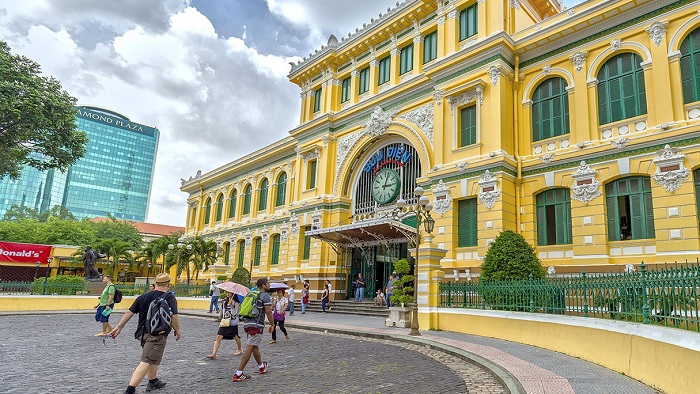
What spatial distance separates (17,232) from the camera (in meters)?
48.1

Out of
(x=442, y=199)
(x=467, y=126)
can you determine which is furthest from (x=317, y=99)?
(x=442, y=199)

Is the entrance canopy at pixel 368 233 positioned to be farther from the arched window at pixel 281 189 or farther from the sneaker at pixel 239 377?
the sneaker at pixel 239 377

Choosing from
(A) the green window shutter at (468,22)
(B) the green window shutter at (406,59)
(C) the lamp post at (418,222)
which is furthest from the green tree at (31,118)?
(A) the green window shutter at (468,22)

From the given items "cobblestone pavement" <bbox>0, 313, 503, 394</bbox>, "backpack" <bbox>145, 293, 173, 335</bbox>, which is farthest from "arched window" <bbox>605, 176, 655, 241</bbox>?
"backpack" <bbox>145, 293, 173, 335</bbox>

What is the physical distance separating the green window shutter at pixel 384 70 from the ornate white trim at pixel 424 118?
3.52 meters

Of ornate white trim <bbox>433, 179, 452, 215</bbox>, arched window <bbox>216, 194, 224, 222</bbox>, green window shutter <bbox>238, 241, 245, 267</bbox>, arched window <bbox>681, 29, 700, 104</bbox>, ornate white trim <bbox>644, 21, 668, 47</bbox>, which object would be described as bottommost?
green window shutter <bbox>238, 241, 245, 267</bbox>

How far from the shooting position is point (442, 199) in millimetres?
18906

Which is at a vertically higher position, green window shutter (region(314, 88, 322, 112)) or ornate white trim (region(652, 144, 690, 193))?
green window shutter (region(314, 88, 322, 112))

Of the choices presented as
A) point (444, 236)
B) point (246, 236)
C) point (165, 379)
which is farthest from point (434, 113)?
point (246, 236)

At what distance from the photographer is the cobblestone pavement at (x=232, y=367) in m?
6.55

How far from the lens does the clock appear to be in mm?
22531

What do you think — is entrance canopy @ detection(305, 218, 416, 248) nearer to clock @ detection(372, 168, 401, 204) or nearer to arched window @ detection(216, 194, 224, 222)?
clock @ detection(372, 168, 401, 204)

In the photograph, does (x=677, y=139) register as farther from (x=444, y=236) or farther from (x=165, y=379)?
(x=165, y=379)

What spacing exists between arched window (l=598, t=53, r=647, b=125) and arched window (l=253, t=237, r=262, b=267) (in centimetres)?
2416
